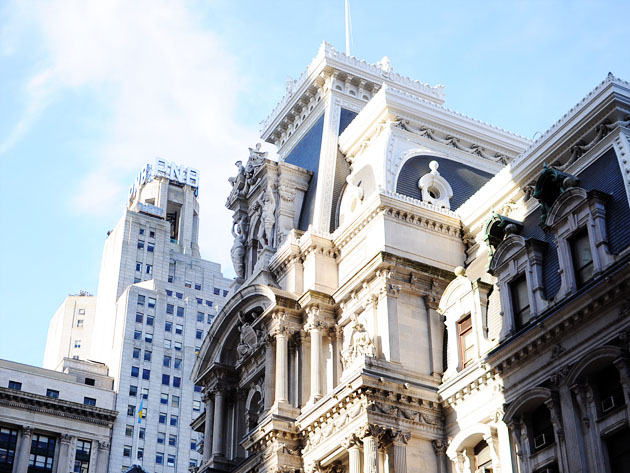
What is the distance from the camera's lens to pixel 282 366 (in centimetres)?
4653

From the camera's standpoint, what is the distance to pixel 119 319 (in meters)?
124

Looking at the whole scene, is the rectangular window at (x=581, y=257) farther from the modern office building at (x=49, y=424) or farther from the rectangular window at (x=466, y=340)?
the modern office building at (x=49, y=424)

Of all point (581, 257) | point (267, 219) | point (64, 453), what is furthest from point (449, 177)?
point (64, 453)

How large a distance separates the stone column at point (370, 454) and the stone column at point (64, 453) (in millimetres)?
51818

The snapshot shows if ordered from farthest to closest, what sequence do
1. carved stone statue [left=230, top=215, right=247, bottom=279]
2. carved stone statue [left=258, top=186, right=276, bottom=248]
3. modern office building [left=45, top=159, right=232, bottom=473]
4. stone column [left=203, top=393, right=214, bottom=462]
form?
modern office building [left=45, top=159, right=232, bottom=473] → carved stone statue [left=230, top=215, right=247, bottom=279] → carved stone statue [left=258, top=186, right=276, bottom=248] → stone column [left=203, top=393, right=214, bottom=462]

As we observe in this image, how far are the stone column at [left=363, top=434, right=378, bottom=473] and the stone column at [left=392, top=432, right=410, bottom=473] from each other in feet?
2.44

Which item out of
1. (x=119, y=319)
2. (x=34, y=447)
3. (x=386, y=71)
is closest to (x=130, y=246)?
(x=119, y=319)

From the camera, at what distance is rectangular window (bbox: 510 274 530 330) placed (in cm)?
3903

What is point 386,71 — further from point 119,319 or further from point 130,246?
point 130,246

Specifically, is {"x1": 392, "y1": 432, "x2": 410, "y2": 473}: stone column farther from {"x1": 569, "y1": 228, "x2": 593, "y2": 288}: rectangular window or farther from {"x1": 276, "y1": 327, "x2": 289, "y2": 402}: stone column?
{"x1": 569, "y1": 228, "x2": 593, "y2": 288}: rectangular window

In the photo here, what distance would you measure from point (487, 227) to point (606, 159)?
17.6ft

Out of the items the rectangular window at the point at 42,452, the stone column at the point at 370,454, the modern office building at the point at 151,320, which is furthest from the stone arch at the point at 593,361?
the modern office building at the point at 151,320

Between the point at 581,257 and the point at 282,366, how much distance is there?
14.8 meters

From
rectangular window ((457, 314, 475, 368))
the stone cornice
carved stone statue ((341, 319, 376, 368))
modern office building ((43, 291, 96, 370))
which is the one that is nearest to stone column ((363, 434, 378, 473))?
carved stone statue ((341, 319, 376, 368))
